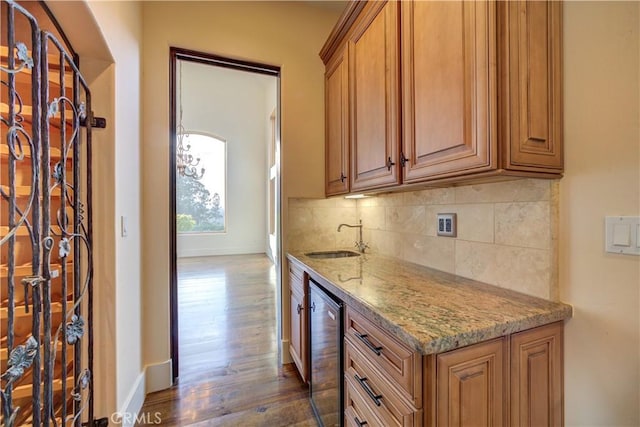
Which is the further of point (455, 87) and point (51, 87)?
point (51, 87)

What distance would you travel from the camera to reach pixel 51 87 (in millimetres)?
1177

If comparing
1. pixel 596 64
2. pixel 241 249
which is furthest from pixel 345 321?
pixel 241 249

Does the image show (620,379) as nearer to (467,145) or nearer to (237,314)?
(467,145)

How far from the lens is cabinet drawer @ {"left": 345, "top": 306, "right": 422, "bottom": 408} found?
0.76m

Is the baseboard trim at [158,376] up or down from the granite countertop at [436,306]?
down

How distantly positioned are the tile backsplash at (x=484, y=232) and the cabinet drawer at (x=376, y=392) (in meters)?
0.67

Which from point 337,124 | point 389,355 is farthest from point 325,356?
point 337,124

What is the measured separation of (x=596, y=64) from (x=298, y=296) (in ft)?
5.94

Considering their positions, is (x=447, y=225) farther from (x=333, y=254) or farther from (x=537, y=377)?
(x=333, y=254)

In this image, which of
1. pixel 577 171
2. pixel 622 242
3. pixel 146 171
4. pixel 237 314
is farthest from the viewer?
pixel 237 314

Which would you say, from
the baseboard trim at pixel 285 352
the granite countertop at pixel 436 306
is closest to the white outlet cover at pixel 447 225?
the granite countertop at pixel 436 306

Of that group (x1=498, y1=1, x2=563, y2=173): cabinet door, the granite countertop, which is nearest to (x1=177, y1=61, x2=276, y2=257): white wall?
the granite countertop

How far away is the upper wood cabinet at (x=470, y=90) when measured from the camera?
861mm

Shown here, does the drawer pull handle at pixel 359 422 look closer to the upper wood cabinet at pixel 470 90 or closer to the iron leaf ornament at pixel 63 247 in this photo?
the upper wood cabinet at pixel 470 90
